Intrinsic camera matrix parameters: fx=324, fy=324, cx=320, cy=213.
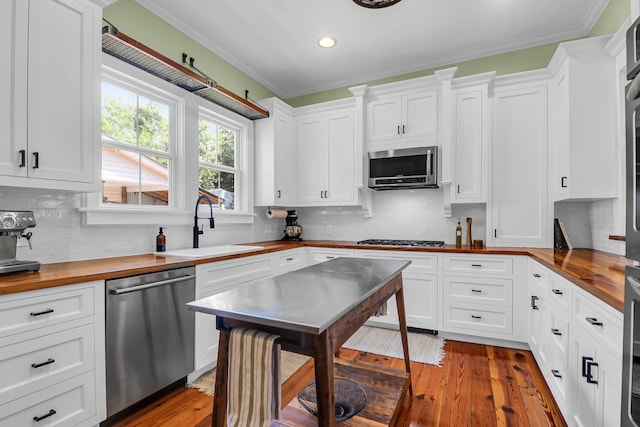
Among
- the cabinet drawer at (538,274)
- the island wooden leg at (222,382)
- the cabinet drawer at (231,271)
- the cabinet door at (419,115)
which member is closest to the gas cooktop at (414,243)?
the cabinet drawer at (538,274)

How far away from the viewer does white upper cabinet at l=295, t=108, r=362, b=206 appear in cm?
385

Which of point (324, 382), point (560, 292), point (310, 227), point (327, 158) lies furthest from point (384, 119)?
point (324, 382)

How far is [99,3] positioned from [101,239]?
155 cm

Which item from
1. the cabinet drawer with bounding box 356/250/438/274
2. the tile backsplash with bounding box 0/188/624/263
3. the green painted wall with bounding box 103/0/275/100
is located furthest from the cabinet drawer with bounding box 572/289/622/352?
the green painted wall with bounding box 103/0/275/100

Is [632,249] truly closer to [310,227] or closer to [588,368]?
[588,368]

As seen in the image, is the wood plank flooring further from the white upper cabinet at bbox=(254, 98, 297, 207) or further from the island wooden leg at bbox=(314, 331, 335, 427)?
the white upper cabinet at bbox=(254, 98, 297, 207)

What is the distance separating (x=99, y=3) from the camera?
6.67 feet

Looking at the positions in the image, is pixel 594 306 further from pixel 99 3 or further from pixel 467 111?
pixel 99 3

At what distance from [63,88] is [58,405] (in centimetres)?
169

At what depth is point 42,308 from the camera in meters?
1.54

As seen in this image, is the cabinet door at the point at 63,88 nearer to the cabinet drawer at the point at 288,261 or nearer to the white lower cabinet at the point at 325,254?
the cabinet drawer at the point at 288,261

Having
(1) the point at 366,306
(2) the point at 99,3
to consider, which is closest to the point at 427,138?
(1) the point at 366,306

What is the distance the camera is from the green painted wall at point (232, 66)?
2496 millimetres

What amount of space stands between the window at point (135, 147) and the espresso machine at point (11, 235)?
0.79 metres
